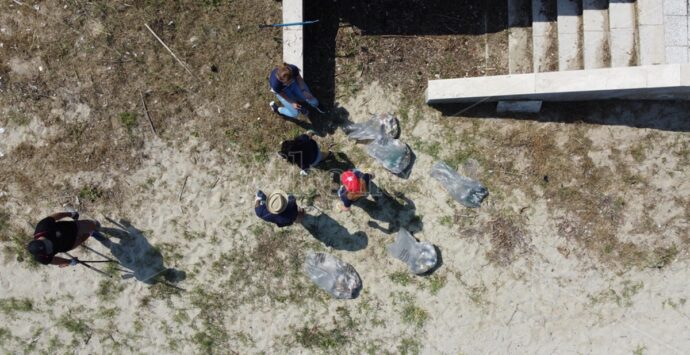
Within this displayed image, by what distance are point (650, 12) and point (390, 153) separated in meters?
4.45

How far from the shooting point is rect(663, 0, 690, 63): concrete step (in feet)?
24.4

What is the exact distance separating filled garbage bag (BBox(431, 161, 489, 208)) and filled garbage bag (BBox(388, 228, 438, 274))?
0.96 m

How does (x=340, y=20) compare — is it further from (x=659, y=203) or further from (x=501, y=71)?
(x=659, y=203)

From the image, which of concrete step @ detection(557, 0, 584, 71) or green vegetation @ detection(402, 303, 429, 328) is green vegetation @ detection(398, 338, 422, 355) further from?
concrete step @ detection(557, 0, 584, 71)

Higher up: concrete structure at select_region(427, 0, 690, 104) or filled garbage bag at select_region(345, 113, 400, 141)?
concrete structure at select_region(427, 0, 690, 104)

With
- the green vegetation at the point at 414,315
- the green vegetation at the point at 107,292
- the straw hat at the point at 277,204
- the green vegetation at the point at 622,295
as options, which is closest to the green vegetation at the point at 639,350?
the green vegetation at the point at 622,295

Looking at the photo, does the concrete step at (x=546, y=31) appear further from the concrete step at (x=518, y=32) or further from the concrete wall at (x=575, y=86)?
the concrete wall at (x=575, y=86)

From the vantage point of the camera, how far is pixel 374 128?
27.4ft

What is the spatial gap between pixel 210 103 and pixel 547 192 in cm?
590

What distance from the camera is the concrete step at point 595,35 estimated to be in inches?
308

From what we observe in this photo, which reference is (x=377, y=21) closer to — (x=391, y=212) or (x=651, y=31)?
(x=391, y=212)

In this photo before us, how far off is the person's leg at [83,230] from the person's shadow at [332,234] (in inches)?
138

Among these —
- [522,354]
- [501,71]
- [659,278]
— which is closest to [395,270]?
[522,354]

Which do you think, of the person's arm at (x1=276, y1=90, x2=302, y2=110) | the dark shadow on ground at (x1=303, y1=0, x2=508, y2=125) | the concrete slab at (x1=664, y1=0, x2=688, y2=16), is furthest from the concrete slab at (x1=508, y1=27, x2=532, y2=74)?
the person's arm at (x1=276, y1=90, x2=302, y2=110)
